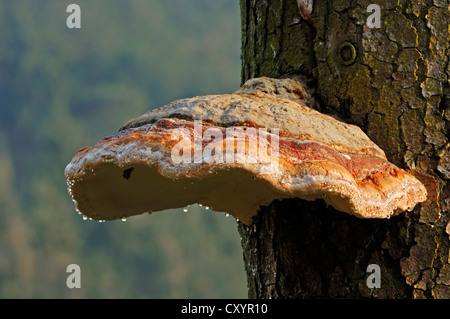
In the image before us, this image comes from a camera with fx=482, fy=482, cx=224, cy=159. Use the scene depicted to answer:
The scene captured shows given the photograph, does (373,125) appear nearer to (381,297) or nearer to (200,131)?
(381,297)

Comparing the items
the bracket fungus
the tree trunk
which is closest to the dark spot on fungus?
the bracket fungus

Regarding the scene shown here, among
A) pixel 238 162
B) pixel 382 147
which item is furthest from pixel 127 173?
pixel 382 147

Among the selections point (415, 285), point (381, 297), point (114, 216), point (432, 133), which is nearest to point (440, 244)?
point (415, 285)

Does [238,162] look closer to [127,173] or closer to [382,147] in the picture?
[127,173]

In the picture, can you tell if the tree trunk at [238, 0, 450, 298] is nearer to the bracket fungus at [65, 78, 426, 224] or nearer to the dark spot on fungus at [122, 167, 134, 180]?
the bracket fungus at [65, 78, 426, 224]

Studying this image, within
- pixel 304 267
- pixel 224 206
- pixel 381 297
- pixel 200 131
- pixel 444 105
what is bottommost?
pixel 381 297

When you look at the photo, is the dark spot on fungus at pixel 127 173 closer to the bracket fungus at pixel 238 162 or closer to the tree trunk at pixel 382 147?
the bracket fungus at pixel 238 162
